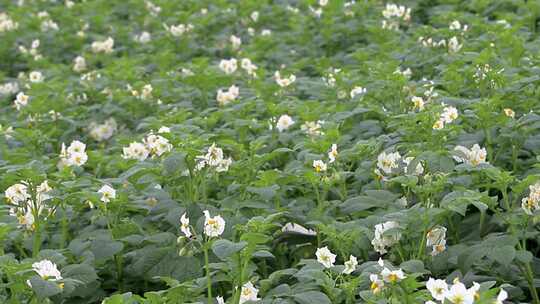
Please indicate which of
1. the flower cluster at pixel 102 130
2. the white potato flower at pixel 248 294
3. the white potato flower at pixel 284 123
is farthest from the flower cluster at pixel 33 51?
the white potato flower at pixel 248 294

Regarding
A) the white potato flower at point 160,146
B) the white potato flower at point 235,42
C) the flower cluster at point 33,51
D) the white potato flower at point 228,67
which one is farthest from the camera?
the flower cluster at point 33,51

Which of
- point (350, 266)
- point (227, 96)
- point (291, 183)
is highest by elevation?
point (350, 266)

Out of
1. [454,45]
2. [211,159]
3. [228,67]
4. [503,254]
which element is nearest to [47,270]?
[211,159]

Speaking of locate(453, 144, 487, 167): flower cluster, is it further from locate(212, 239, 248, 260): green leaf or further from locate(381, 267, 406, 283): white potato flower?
locate(212, 239, 248, 260): green leaf

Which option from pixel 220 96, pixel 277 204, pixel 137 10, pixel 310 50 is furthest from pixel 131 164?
pixel 137 10

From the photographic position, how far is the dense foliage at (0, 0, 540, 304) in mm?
3309

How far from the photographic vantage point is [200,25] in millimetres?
8125

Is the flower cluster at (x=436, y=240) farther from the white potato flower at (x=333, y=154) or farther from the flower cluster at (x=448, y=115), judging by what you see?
the flower cluster at (x=448, y=115)

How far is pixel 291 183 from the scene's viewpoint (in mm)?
4223

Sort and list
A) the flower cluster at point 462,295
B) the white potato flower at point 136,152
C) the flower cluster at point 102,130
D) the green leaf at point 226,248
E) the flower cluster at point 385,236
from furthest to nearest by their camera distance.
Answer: the flower cluster at point 102,130
the white potato flower at point 136,152
the flower cluster at point 385,236
the green leaf at point 226,248
the flower cluster at point 462,295

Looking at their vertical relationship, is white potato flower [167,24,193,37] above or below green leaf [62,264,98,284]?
below

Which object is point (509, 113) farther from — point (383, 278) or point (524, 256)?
point (383, 278)

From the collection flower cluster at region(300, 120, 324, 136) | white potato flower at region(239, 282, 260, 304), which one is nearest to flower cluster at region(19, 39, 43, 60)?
flower cluster at region(300, 120, 324, 136)

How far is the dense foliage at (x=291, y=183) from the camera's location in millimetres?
3309
